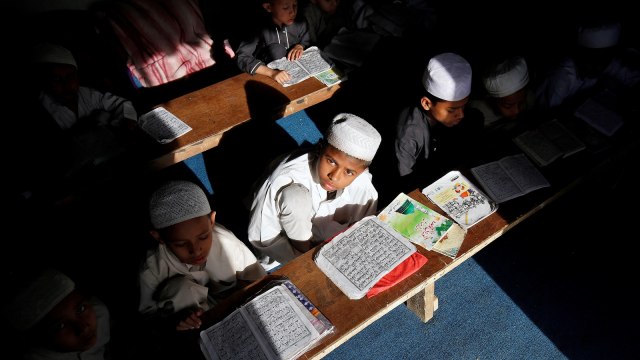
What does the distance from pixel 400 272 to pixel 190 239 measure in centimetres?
97

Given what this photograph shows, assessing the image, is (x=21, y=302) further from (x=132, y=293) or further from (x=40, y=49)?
(x=40, y=49)

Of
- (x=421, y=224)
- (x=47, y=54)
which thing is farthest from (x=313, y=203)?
(x=47, y=54)

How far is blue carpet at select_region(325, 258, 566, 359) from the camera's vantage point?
2.45 meters

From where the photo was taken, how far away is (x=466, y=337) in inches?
98.7

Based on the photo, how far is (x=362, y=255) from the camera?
1.97m

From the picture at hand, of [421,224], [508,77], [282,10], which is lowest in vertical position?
[421,224]

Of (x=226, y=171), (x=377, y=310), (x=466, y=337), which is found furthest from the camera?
(x=226, y=171)

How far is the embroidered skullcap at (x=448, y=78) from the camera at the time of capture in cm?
256

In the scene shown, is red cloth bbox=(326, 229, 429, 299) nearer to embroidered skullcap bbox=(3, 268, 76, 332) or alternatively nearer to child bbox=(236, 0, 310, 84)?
embroidered skullcap bbox=(3, 268, 76, 332)

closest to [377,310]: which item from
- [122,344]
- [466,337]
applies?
[466,337]

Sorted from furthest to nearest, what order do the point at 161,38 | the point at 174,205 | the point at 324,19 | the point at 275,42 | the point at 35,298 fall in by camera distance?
the point at 161,38
the point at 324,19
the point at 275,42
the point at 174,205
the point at 35,298

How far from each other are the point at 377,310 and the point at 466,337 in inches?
40.0

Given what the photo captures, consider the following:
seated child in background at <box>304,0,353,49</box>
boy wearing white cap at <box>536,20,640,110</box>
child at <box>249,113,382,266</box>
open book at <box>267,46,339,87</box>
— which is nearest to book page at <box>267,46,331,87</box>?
open book at <box>267,46,339,87</box>

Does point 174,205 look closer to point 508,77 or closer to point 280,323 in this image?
point 280,323
